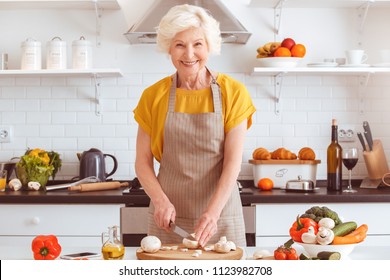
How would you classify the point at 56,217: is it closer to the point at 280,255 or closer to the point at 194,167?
the point at 194,167

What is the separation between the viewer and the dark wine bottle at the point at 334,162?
3.84 m

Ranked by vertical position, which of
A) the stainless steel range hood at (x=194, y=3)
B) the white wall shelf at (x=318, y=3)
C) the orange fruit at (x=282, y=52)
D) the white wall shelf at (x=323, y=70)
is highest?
the white wall shelf at (x=318, y=3)

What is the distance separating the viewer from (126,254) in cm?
223

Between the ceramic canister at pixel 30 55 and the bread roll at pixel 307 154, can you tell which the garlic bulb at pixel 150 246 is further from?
the ceramic canister at pixel 30 55

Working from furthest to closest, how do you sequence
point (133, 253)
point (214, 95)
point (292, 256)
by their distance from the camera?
point (214, 95), point (133, 253), point (292, 256)

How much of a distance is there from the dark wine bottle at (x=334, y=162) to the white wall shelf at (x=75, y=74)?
4.44 feet

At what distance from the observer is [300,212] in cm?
Answer: 354

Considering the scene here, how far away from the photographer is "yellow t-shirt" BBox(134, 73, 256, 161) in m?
2.73

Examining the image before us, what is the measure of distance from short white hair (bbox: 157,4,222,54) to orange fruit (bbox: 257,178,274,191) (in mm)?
1401

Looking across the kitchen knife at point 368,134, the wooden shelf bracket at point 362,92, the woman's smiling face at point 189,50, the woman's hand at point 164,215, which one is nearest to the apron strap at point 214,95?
the woman's smiling face at point 189,50

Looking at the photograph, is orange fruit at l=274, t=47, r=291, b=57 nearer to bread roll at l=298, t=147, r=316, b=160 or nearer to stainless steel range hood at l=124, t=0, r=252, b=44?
stainless steel range hood at l=124, t=0, r=252, b=44

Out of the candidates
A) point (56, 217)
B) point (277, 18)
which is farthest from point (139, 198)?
point (277, 18)

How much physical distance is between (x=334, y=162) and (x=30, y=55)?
196 centimetres

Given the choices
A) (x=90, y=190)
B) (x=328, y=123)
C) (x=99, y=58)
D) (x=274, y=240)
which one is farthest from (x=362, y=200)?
(x=99, y=58)
